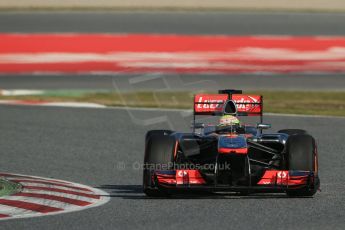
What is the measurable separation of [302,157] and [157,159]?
168 centimetres

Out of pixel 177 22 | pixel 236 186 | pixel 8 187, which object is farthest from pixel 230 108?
pixel 177 22

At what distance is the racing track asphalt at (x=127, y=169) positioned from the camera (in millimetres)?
9953

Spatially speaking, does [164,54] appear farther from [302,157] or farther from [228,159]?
[228,159]

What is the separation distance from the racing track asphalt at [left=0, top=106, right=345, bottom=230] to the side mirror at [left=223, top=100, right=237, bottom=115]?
1217 millimetres

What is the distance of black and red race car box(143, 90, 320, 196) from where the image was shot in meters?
11.3

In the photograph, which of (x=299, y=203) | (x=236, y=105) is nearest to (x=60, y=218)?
(x=299, y=203)

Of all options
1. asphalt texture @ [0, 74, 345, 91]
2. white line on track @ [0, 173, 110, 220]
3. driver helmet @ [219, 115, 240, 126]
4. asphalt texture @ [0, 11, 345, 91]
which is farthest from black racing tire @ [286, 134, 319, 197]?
asphalt texture @ [0, 11, 345, 91]

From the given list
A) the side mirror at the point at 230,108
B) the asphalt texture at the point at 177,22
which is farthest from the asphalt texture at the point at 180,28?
the side mirror at the point at 230,108

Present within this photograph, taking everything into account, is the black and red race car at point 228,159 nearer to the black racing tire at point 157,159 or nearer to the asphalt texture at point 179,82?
the black racing tire at point 157,159

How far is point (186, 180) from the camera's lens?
37.4ft

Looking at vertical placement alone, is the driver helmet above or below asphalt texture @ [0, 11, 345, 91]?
below

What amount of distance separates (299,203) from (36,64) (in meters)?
19.6

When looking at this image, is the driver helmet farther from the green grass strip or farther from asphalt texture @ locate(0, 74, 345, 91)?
asphalt texture @ locate(0, 74, 345, 91)

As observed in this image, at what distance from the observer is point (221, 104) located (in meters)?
12.9
